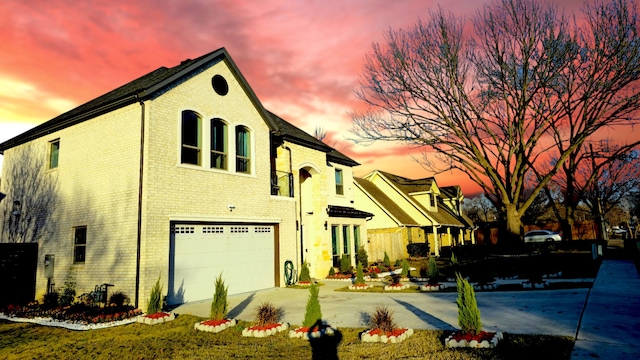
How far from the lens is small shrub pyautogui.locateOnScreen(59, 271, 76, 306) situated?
12453mm

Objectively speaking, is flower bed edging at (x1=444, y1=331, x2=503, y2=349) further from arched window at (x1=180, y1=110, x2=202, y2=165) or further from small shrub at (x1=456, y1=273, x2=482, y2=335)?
arched window at (x1=180, y1=110, x2=202, y2=165)

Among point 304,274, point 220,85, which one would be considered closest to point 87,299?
point 304,274

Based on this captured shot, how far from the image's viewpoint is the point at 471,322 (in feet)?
21.6

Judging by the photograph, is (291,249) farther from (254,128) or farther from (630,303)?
(630,303)

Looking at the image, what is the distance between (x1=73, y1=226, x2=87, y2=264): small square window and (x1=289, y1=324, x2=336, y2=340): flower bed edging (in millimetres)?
9416

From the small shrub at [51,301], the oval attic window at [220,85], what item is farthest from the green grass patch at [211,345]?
the oval attic window at [220,85]

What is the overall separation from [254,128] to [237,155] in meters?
1.55

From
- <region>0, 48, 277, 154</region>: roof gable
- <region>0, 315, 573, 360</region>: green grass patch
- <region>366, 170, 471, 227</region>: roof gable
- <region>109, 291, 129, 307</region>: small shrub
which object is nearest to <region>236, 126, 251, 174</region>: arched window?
<region>0, 48, 277, 154</region>: roof gable

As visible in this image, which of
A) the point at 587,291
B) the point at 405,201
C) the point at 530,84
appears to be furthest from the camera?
the point at 405,201

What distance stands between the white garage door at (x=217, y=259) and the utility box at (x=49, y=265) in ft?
17.4

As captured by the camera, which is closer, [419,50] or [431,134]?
[419,50]

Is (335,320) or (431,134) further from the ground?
(431,134)

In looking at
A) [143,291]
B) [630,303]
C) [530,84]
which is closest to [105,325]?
[143,291]

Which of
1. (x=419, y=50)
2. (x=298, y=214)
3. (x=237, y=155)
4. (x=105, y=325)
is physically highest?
(x=419, y=50)
